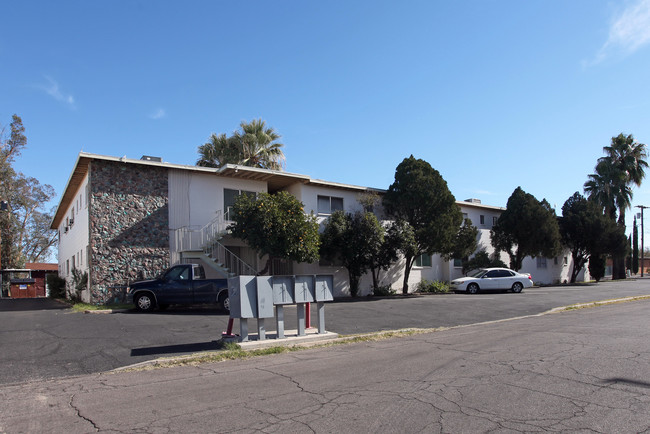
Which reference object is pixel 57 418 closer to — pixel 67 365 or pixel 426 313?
pixel 67 365

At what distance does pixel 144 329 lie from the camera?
11.7 meters

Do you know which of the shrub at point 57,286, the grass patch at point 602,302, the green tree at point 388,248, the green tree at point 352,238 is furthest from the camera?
the shrub at point 57,286

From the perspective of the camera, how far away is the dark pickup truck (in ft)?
52.6

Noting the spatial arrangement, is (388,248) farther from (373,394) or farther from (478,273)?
(373,394)

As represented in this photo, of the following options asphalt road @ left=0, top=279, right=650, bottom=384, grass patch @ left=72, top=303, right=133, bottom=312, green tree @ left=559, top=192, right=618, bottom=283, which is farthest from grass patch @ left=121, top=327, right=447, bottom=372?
green tree @ left=559, top=192, right=618, bottom=283

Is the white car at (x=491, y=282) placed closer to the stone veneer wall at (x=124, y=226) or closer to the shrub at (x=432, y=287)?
the shrub at (x=432, y=287)

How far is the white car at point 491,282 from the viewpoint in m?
25.9

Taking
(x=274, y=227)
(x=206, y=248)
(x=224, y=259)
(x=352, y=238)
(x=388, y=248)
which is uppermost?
(x=274, y=227)

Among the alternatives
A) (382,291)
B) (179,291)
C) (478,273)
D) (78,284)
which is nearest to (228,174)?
(179,291)

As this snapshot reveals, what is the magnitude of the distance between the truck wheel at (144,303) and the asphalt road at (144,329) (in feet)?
1.43

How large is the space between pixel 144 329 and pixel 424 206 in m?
16.3

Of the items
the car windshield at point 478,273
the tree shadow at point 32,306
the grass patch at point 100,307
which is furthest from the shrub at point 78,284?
the car windshield at point 478,273

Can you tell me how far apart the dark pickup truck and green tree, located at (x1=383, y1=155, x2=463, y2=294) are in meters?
10.5

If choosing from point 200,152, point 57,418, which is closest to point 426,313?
point 57,418
